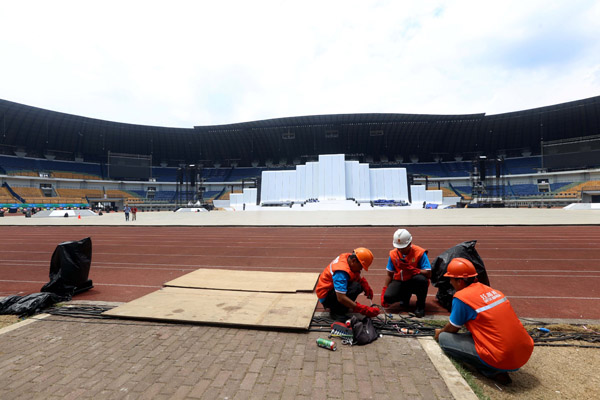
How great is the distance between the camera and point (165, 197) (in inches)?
2564

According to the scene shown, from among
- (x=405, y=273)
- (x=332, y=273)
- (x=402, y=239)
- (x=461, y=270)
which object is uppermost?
(x=402, y=239)

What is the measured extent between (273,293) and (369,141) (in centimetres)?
6719

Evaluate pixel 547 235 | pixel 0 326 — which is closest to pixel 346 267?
pixel 0 326

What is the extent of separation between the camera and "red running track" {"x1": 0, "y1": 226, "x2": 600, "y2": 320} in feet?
18.3

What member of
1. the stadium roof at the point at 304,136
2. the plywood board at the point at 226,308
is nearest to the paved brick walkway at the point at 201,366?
the plywood board at the point at 226,308

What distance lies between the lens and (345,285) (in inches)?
155

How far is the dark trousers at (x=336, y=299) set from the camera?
418 centimetres

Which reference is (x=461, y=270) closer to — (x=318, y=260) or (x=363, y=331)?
(x=363, y=331)

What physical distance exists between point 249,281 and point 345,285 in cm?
279

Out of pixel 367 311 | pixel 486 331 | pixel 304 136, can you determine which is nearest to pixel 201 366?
pixel 367 311

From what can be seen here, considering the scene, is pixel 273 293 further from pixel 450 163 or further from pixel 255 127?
pixel 450 163

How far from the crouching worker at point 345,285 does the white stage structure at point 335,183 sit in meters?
45.3

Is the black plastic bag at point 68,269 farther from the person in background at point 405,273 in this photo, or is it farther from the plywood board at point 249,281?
the person in background at point 405,273

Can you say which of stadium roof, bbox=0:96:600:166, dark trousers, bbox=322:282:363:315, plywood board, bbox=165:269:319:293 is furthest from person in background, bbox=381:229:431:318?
stadium roof, bbox=0:96:600:166
